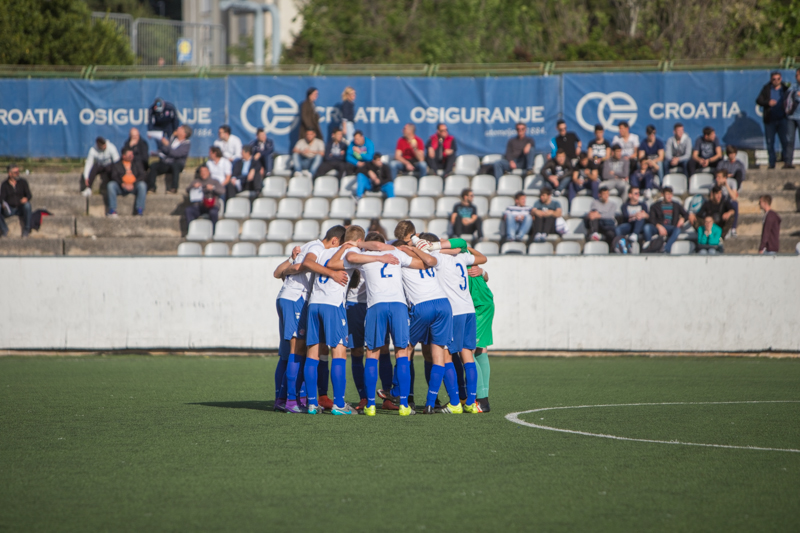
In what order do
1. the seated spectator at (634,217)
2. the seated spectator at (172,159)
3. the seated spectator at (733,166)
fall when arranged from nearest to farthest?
1. the seated spectator at (634,217)
2. the seated spectator at (733,166)
3. the seated spectator at (172,159)

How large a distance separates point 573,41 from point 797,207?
17.9m

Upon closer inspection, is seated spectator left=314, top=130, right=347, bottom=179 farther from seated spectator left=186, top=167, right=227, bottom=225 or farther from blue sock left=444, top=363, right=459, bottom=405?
blue sock left=444, top=363, right=459, bottom=405

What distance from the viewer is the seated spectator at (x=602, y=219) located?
60.0 feet

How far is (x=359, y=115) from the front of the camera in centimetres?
2191

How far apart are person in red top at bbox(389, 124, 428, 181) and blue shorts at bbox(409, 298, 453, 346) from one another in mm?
11937

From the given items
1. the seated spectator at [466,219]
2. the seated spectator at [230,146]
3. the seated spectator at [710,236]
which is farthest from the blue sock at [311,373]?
the seated spectator at [230,146]

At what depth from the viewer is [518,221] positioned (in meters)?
18.7

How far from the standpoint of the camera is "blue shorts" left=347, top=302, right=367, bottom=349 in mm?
9711

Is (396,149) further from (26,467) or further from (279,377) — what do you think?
(26,467)

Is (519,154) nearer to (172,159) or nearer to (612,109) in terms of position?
(612,109)

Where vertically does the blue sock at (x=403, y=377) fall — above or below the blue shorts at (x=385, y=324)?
below

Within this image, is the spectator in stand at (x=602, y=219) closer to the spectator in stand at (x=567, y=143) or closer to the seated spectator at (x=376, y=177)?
the spectator in stand at (x=567, y=143)

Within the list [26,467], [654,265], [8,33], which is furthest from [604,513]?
[8,33]

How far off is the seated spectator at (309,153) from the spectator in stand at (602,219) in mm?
6583
